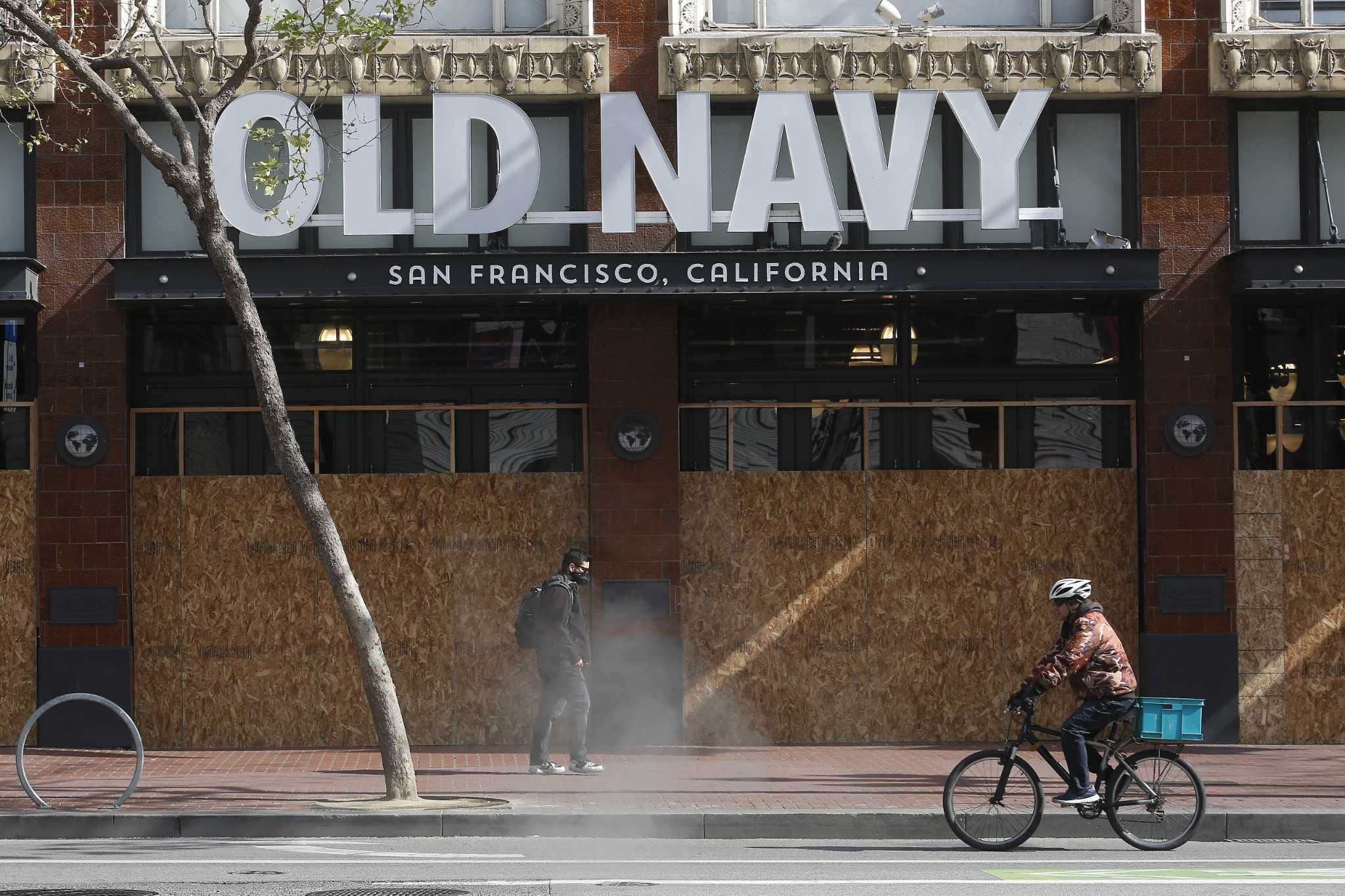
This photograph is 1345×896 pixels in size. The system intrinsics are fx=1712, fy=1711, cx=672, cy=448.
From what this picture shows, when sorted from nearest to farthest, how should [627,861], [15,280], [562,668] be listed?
[627,861]
[562,668]
[15,280]

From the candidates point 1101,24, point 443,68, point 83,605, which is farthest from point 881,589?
point 83,605

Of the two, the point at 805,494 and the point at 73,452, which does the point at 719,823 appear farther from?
the point at 73,452

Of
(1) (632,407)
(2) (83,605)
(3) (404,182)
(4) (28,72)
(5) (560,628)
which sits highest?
(4) (28,72)

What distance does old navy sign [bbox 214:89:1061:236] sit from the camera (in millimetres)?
15969

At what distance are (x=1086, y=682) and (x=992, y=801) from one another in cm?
97

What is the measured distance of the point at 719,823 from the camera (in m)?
11.7

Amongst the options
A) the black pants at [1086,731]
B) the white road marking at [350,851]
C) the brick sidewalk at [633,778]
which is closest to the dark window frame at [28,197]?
the brick sidewalk at [633,778]

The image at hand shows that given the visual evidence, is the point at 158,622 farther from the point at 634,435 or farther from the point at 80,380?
the point at 634,435

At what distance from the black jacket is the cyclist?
4665 mm

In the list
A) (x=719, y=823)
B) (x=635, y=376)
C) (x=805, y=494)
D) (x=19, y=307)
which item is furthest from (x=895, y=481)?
(x=19, y=307)

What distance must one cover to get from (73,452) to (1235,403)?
36.6 ft

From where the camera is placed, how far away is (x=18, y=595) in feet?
53.3

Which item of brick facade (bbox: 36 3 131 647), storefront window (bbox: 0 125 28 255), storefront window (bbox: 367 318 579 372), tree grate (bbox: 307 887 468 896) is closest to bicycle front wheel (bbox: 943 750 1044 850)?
tree grate (bbox: 307 887 468 896)

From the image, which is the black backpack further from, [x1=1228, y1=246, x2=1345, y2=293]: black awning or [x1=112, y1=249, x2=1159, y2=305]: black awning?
[x1=1228, y1=246, x2=1345, y2=293]: black awning
